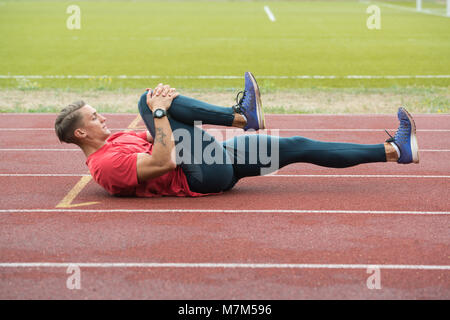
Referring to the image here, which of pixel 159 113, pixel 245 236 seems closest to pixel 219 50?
pixel 159 113

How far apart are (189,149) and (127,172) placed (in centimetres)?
45

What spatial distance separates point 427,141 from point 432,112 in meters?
1.89

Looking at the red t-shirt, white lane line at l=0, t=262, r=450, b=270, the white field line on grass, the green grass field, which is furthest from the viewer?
the white field line on grass

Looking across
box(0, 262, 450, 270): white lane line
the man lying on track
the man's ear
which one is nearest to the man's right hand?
the man lying on track

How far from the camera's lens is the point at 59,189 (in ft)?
17.2

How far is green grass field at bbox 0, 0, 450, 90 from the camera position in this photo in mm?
11750

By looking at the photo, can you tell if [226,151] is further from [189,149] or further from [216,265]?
[216,265]

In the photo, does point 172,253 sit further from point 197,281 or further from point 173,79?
point 173,79

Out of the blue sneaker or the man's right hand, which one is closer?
the man's right hand

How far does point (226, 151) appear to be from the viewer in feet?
15.3

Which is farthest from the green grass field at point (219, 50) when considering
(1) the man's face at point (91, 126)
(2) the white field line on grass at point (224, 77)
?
(1) the man's face at point (91, 126)

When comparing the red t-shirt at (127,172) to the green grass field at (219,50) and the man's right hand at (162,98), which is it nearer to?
the man's right hand at (162,98)

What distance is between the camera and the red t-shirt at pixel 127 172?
14.9 ft

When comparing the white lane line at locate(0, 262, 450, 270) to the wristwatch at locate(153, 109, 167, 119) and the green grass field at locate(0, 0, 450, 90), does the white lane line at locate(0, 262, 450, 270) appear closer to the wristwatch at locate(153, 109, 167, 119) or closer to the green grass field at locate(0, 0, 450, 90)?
the wristwatch at locate(153, 109, 167, 119)
